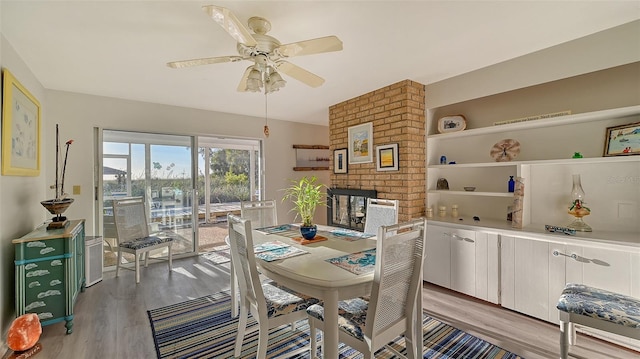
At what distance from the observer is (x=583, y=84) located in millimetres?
2516

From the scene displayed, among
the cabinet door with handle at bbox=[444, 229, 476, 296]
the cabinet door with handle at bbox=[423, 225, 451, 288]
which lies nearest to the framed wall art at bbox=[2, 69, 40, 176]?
the cabinet door with handle at bbox=[423, 225, 451, 288]

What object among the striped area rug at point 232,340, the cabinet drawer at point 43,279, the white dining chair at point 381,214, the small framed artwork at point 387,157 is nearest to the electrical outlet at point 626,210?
the striped area rug at point 232,340

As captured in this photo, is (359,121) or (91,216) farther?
(359,121)

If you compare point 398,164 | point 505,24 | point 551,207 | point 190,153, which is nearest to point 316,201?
point 398,164

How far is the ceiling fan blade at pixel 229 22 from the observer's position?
1354 mm

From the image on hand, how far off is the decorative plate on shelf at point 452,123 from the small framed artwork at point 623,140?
117 centimetres

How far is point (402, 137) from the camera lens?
10.8ft

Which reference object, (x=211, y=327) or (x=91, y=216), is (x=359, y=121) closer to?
(x=211, y=327)

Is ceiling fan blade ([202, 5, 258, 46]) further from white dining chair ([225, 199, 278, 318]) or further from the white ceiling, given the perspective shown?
white dining chair ([225, 199, 278, 318])

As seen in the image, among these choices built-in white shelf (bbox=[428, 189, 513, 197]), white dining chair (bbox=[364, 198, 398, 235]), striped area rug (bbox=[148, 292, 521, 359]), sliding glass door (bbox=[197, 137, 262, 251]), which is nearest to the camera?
striped area rug (bbox=[148, 292, 521, 359])

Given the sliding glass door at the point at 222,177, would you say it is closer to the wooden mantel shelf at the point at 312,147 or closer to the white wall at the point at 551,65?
the wooden mantel shelf at the point at 312,147

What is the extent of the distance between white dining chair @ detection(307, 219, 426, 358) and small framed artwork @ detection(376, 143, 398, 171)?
1858mm

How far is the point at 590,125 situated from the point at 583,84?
0.39m

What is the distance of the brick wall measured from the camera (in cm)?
326
